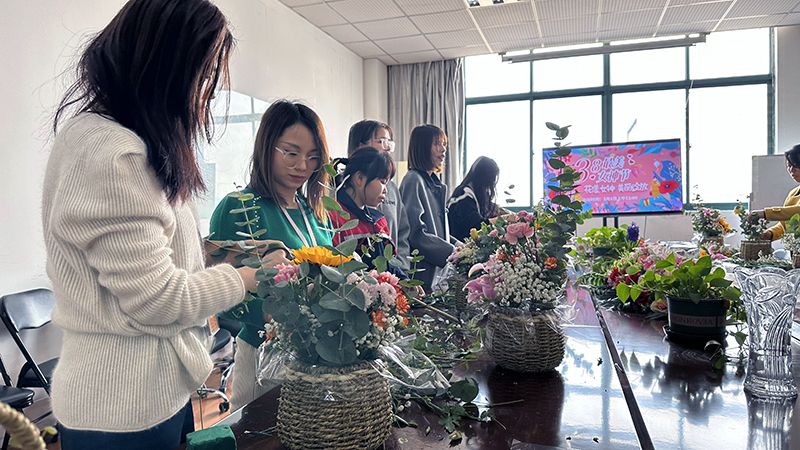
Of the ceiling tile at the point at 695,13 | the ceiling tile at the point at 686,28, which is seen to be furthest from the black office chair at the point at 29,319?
the ceiling tile at the point at 686,28

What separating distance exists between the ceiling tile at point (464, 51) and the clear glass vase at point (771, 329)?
5.56 m

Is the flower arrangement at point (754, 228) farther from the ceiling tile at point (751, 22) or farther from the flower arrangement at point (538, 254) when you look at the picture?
the ceiling tile at point (751, 22)

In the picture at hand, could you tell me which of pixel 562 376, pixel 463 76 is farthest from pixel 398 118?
pixel 562 376

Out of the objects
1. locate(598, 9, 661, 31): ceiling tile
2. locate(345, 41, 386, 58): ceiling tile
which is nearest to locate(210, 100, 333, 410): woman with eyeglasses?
locate(598, 9, 661, 31): ceiling tile

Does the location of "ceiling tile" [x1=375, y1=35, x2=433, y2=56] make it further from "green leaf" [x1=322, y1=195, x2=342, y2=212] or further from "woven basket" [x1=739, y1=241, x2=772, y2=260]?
"green leaf" [x1=322, y1=195, x2=342, y2=212]

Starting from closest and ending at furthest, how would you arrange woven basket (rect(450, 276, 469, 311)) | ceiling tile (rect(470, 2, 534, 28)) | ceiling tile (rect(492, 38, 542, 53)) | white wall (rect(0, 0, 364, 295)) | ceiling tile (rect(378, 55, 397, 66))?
woven basket (rect(450, 276, 469, 311)) < white wall (rect(0, 0, 364, 295)) < ceiling tile (rect(470, 2, 534, 28)) < ceiling tile (rect(492, 38, 542, 53)) < ceiling tile (rect(378, 55, 397, 66))

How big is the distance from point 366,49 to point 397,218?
4254 millimetres

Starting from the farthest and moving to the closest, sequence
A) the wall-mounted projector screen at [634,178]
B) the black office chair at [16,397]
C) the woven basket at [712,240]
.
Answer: the wall-mounted projector screen at [634,178]
the woven basket at [712,240]
the black office chair at [16,397]

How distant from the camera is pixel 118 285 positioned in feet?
Result: 2.47

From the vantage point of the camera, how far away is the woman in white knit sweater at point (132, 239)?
2.46 ft

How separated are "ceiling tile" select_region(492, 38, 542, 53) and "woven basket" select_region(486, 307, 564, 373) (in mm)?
5441

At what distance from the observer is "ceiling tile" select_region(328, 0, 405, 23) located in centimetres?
470

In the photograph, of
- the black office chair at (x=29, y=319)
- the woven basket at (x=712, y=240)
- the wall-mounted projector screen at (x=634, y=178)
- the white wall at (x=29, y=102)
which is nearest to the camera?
the black office chair at (x=29, y=319)

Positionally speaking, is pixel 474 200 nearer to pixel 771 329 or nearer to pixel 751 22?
pixel 771 329
